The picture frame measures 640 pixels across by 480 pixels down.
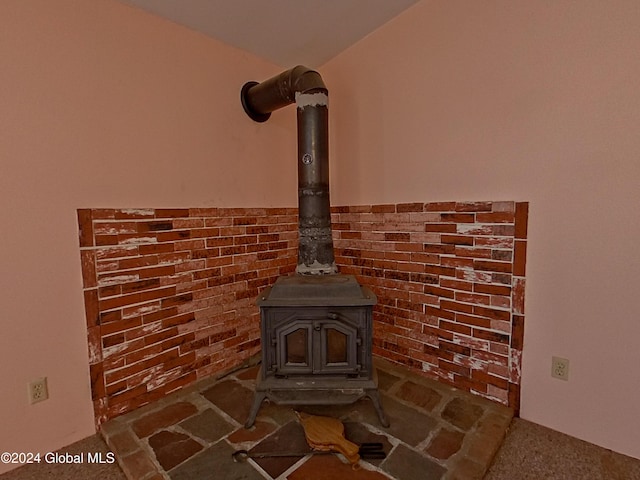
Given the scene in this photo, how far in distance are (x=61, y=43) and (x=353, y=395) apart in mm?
2228

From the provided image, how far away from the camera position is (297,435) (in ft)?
5.11

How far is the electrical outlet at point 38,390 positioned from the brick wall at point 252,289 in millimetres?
189

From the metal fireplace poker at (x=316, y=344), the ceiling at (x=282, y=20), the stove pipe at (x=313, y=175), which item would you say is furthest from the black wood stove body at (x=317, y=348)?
the ceiling at (x=282, y=20)

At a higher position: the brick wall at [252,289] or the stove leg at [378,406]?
the brick wall at [252,289]

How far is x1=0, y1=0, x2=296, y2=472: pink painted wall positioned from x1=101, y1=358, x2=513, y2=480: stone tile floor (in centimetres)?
43

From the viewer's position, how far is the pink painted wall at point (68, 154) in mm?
1412

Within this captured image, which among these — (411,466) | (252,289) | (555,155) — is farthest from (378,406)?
(555,155)

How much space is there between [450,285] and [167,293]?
173 centimetres

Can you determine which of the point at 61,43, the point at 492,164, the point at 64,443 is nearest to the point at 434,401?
the point at 492,164

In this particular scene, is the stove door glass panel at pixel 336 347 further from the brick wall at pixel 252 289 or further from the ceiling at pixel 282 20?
the ceiling at pixel 282 20

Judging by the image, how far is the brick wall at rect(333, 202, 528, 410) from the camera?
1.71 m

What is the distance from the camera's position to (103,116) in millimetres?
1654

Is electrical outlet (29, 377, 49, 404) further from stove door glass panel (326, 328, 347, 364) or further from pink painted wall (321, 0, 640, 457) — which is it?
pink painted wall (321, 0, 640, 457)

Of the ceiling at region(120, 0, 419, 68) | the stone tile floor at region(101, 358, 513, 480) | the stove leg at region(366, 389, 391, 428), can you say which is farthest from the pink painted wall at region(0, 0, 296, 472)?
the stove leg at region(366, 389, 391, 428)
